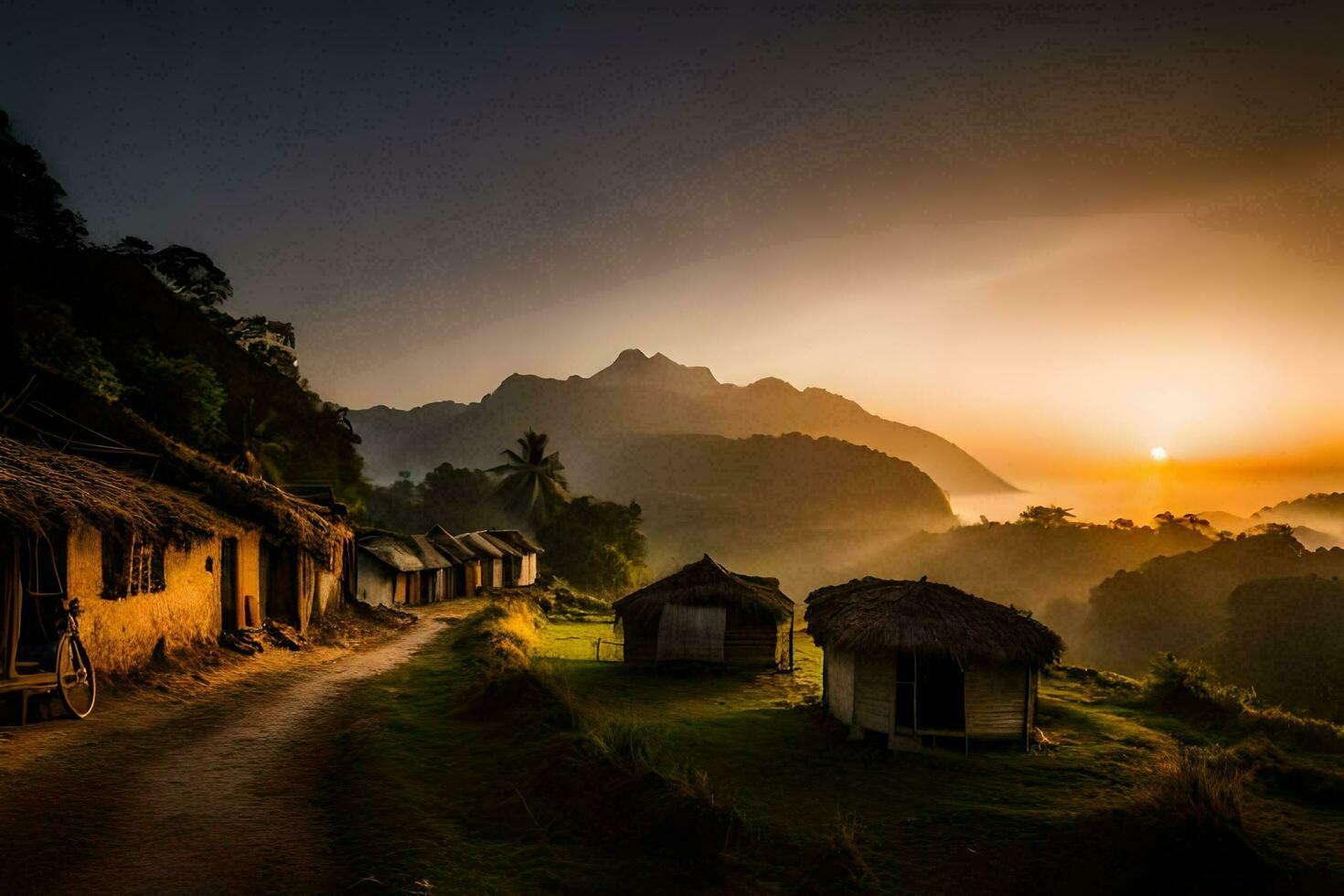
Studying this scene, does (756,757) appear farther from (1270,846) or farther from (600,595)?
(600,595)

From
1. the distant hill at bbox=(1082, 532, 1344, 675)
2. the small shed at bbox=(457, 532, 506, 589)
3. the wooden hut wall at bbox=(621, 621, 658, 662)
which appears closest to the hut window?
the wooden hut wall at bbox=(621, 621, 658, 662)

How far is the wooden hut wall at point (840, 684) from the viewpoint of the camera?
62.6 feet

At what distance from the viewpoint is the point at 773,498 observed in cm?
16212

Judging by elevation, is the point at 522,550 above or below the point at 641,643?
above

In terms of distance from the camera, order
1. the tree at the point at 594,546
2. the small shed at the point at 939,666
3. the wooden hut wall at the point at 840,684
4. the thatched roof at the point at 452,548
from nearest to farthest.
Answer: the small shed at the point at 939,666, the wooden hut wall at the point at 840,684, the thatched roof at the point at 452,548, the tree at the point at 594,546

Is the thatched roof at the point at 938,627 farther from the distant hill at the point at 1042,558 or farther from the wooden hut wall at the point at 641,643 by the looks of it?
the distant hill at the point at 1042,558

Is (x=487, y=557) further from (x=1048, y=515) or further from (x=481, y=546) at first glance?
(x=1048, y=515)

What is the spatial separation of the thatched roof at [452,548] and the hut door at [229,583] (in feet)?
87.0

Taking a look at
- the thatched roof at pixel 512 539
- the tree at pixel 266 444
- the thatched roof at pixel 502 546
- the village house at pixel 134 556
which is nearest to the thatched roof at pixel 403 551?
the tree at pixel 266 444

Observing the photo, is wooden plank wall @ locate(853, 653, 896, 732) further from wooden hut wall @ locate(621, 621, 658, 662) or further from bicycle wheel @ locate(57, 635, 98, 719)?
bicycle wheel @ locate(57, 635, 98, 719)

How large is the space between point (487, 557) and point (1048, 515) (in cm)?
9787

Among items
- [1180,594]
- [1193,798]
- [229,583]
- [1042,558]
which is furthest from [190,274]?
[1042,558]

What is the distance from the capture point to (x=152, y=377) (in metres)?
35.0

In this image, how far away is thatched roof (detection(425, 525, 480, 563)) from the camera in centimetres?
4719
